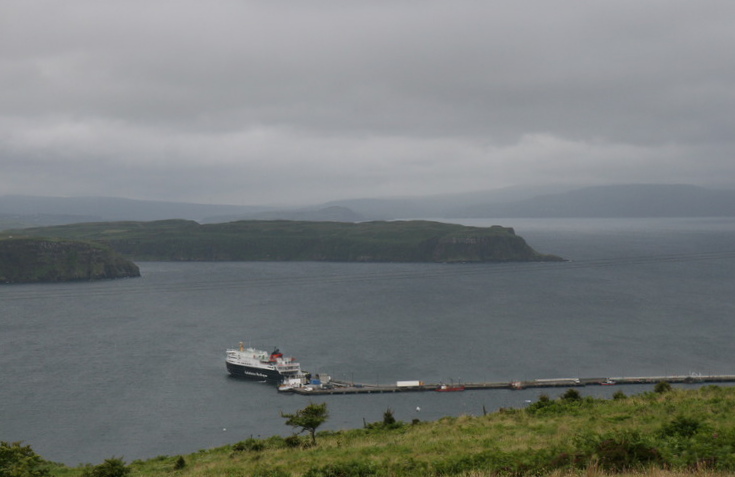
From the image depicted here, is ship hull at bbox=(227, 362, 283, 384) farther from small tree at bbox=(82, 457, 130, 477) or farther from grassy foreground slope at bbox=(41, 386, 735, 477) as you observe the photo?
small tree at bbox=(82, 457, 130, 477)

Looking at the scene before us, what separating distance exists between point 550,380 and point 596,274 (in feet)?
380

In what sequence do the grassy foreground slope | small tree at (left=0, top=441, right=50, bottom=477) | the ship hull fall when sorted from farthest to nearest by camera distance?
the ship hull
small tree at (left=0, top=441, right=50, bottom=477)
the grassy foreground slope

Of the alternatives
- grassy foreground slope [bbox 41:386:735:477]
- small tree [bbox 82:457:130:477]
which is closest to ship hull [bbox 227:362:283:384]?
grassy foreground slope [bbox 41:386:735:477]

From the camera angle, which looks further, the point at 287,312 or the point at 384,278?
the point at 384,278

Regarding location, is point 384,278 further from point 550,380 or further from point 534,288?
point 550,380

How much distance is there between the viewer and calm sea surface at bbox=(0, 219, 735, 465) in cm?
6412

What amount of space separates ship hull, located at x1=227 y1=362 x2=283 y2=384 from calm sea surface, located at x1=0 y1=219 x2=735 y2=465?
156 centimetres

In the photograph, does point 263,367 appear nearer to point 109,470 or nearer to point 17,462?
point 17,462

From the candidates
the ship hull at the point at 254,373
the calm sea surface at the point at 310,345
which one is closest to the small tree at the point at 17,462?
the calm sea surface at the point at 310,345

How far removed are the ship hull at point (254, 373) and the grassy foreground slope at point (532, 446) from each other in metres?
48.3

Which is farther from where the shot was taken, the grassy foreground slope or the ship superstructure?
the ship superstructure

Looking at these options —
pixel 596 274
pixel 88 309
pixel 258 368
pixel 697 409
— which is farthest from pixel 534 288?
pixel 697 409

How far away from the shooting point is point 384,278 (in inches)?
7377

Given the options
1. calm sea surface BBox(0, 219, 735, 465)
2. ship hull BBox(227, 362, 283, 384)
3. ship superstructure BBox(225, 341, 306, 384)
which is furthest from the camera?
ship hull BBox(227, 362, 283, 384)
